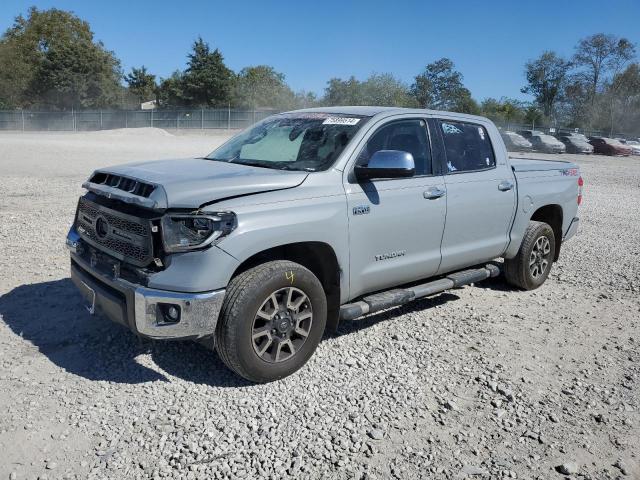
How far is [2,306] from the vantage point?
5.32m

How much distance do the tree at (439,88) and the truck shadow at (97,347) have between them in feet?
208

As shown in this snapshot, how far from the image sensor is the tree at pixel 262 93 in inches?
2648

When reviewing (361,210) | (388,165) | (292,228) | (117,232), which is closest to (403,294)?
(361,210)

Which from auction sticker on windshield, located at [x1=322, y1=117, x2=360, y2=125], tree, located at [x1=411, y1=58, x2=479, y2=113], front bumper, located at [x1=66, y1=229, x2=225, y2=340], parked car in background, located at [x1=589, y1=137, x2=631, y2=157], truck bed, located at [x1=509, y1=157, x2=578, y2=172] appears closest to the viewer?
front bumper, located at [x1=66, y1=229, x2=225, y2=340]

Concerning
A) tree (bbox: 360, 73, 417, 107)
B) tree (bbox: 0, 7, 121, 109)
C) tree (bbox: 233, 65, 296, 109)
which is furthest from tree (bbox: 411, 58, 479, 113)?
tree (bbox: 0, 7, 121, 109)

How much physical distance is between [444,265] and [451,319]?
639 millimetres

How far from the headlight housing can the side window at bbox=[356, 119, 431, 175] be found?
1.54 metres

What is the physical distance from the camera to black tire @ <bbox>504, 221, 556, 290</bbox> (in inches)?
249

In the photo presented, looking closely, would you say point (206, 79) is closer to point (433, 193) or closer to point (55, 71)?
point (55, 71)

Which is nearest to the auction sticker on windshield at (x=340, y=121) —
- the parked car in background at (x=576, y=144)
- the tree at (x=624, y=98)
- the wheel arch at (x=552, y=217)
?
the wheel arch at (x=552, y=217)

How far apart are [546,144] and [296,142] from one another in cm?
4203

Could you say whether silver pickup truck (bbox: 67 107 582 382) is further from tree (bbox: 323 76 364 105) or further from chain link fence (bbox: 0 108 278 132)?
tree (bbox: 323 76 364 105)

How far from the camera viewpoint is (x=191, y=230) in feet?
12.0

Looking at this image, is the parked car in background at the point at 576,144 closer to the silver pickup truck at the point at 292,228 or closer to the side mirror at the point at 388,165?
the silver pickup truck at the point at 292,228
